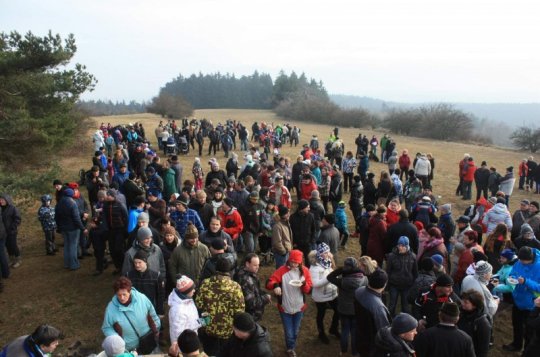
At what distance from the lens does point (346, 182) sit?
15422mm

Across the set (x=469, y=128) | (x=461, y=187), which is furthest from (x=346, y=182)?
(x=469, y=128)

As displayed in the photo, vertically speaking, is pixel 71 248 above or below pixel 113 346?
below

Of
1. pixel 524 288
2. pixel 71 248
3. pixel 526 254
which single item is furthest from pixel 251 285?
pixel 71 248

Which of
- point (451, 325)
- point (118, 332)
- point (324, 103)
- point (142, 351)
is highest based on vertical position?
point (324, 103)

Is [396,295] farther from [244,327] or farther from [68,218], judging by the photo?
[68,218]

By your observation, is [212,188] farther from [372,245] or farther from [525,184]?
[525,184]

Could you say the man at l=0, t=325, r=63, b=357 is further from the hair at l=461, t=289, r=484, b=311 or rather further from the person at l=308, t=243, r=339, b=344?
the hair at l=461, t=289, r=484, b=311

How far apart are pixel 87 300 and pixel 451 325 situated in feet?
21.0

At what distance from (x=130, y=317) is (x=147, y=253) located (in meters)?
1.29

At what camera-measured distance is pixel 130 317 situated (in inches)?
184

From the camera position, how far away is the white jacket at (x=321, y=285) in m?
5.90

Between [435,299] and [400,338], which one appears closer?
[400,338]

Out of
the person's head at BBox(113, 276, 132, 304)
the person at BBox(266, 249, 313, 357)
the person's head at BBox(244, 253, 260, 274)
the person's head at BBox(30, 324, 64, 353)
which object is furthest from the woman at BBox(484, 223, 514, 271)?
the person's head at BBox(30, 324, 64, 353)

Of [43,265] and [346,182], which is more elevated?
[346,182]
